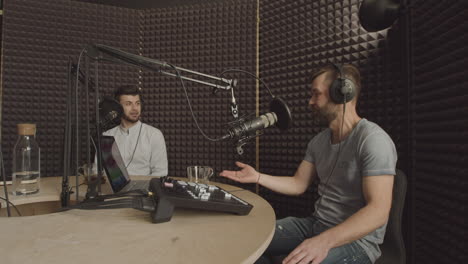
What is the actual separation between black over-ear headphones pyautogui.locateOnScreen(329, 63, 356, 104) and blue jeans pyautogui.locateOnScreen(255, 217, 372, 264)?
613 millimetres

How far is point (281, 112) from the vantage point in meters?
1.13

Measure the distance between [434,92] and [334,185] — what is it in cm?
89

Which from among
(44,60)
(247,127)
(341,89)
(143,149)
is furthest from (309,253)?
(44,60)

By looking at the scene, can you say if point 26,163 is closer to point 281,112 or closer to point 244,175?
point 244,175

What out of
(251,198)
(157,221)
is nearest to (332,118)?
(251,198)

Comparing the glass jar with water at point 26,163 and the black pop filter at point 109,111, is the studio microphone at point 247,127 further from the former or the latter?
the glass jar with water at point 26,163

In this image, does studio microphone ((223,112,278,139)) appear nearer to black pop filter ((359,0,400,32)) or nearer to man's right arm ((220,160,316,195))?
man's right arm ((220,160,316,195))

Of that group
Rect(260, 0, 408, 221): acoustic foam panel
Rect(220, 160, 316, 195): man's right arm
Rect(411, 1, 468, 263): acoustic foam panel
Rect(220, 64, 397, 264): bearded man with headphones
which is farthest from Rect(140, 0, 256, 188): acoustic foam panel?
Rect(411, 1, 468, 263): acoustic foam panel

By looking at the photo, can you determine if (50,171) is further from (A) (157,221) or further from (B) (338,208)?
(B) (338,208)

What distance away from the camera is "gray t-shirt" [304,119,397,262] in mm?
1090

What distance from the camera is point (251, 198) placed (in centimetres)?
115

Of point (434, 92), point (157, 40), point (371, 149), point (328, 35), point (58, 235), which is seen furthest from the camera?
point (157, 40)

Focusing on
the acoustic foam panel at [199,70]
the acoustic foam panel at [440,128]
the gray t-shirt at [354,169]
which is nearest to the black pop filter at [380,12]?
the acoustic foam panel at [440,128]

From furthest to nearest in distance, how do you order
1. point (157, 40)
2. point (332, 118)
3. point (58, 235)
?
1. point (157, 40)
2. point (332, 118)
3. point (58, 235)
